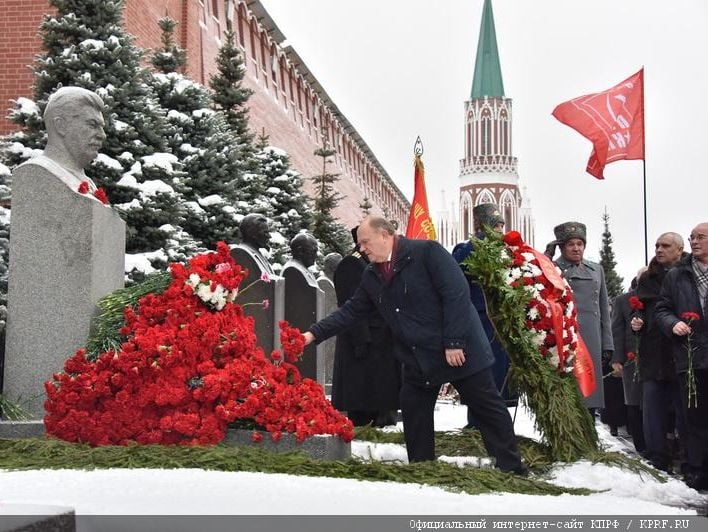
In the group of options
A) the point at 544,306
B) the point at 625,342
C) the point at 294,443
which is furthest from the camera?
the point at 625,342

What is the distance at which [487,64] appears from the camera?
415ft

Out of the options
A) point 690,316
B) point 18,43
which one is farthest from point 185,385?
point 18,43

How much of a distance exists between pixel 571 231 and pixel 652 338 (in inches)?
43.9

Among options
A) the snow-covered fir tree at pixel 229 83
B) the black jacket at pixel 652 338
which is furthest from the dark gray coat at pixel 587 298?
the snow-covered fir tree at pixel 229 83

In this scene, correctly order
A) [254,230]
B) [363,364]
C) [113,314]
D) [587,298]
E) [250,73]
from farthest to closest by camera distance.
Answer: [250,73]
[254,230]
[363,364]
[587,298]
[113,314]

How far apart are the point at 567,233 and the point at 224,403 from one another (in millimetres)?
3782

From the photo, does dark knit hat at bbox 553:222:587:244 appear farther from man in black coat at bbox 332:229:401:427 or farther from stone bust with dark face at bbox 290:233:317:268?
stone bust with dark face at bbox 290:233:317:268

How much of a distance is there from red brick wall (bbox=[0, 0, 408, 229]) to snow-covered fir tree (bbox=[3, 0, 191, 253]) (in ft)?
5.10

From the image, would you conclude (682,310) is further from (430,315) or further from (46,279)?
(46,279)

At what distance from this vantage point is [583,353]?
7.12m

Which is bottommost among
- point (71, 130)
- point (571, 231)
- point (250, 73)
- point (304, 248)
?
point (571, 231)

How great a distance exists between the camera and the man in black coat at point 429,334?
225 inches

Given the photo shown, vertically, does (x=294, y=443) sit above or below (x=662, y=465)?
above
